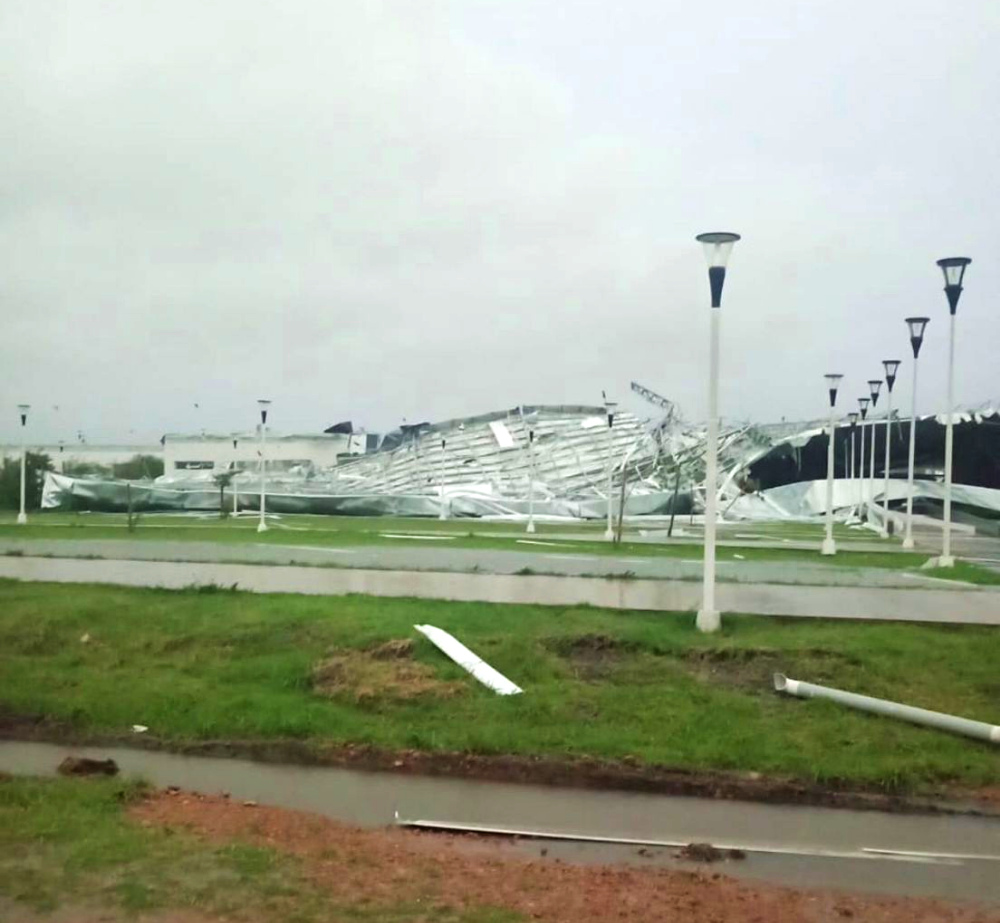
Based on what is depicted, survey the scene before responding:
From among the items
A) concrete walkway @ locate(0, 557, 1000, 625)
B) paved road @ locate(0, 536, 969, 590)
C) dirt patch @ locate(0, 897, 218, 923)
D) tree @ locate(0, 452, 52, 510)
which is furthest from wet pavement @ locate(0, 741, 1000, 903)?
tree @ locate(0, 452, 52, 510)

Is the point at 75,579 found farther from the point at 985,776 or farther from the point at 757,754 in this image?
the point at 985,776

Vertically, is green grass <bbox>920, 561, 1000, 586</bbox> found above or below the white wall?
below

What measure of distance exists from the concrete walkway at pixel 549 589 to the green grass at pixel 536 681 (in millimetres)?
1245

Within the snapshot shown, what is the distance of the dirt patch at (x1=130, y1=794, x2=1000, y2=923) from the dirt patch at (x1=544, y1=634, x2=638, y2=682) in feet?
14.9

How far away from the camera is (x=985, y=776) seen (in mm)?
8609

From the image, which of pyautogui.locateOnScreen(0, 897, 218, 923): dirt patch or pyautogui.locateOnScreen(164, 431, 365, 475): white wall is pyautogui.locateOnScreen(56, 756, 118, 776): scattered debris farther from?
pyautogui.locateOnScreen(164, 431, 365, 475): white wall

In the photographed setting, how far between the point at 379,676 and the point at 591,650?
8.06 ft

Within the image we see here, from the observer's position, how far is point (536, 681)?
10.9 meters

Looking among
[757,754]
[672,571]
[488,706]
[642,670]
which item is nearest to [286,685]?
[488,706]

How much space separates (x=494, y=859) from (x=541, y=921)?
1.25 m

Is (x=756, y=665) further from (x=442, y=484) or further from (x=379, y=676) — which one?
(x=442, y=484)

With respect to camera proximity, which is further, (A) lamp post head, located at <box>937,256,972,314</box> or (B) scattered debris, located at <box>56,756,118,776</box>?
(A) lamp post head, located at <box>937,256,972,314</box>

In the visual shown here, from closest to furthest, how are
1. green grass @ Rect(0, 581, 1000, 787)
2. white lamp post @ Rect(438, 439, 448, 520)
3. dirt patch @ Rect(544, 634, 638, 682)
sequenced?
1. green grass @ Rect(0, 581, 1000, 787)
2. dirt patch @ Rect(544, 634, 638, 682)
3. white lamp post @ Rect(438, 439, 448, 520)

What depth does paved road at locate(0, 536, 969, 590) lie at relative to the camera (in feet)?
63.7
